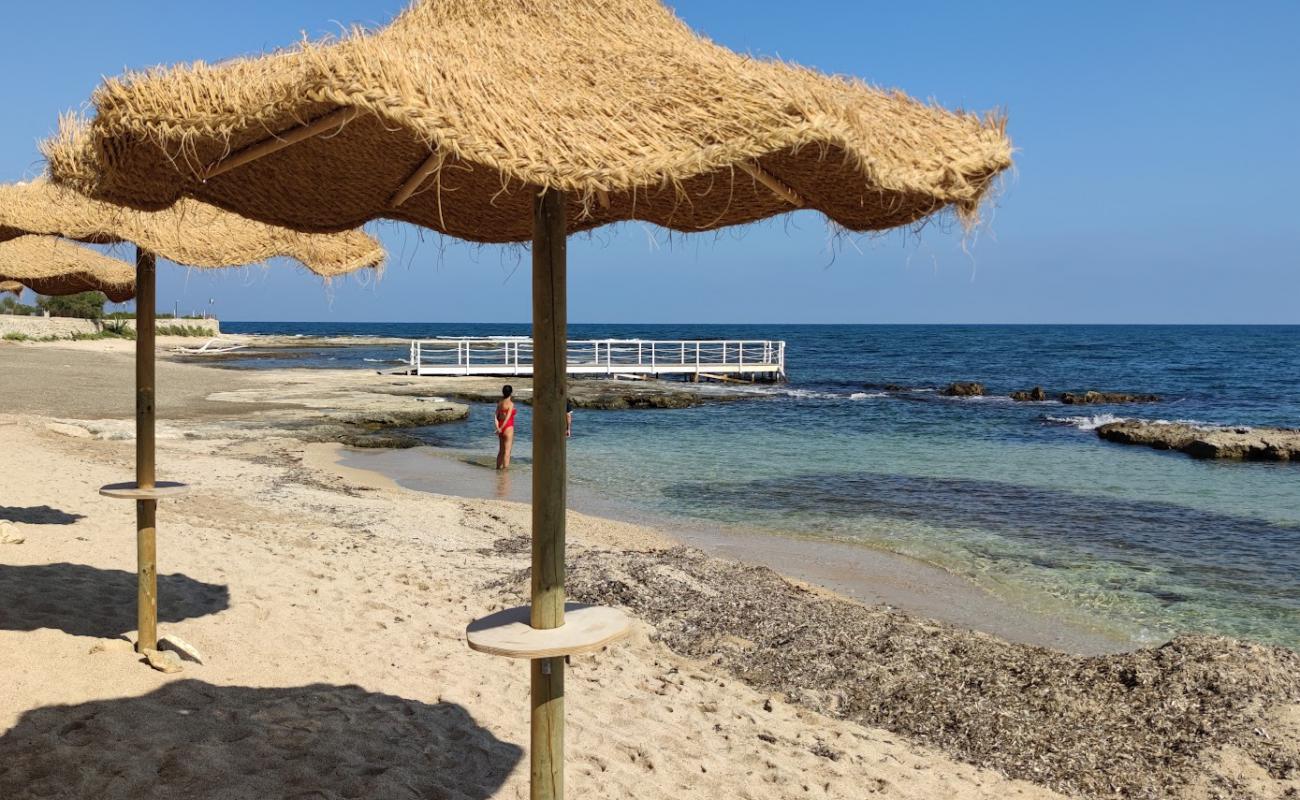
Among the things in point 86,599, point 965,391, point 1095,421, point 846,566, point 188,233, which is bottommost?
point 846,566

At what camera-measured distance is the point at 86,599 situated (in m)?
4.96

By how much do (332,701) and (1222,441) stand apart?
19255 mm

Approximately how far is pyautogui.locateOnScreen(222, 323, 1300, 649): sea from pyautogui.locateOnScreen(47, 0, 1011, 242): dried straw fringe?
641 cm

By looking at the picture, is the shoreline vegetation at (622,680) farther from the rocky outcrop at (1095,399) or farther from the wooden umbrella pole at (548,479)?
the rocky outcrop at (1095,399)

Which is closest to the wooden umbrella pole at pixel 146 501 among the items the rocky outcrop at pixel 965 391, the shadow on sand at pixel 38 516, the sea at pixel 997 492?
the shadow on sand at pixel 38 516

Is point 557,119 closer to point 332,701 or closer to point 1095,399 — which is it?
point 332,701

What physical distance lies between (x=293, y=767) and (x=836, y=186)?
282 cm

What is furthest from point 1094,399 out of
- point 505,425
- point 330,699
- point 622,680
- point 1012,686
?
point 330,699

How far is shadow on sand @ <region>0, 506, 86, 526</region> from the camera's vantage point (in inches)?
263

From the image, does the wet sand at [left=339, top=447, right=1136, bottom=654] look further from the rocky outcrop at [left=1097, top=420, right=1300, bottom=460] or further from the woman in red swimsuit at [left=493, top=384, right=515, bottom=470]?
the rocky outcrop at [left=1097, top=420, right=1300, bottom=460]

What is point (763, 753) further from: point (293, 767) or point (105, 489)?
point (105, 489)

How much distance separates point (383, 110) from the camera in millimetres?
1914

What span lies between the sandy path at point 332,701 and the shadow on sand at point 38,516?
0.09ft

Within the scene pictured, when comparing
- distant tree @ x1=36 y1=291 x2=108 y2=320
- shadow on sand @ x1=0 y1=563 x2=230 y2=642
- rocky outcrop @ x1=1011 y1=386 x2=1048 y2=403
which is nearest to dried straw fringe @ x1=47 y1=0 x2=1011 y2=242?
shadow on sand @ x1=0 y1=563 x2=230 y2=642
